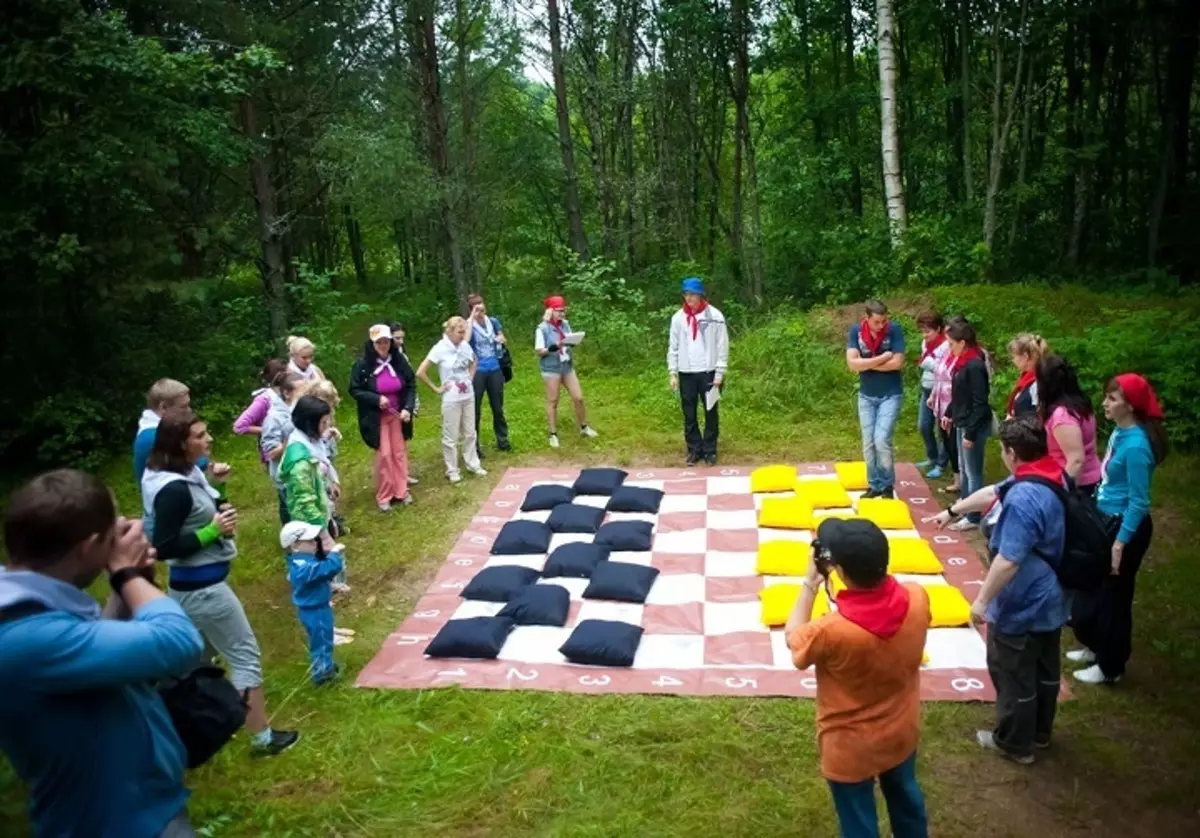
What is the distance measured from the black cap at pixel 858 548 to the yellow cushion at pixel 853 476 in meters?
4.46

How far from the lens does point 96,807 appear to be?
183 cm

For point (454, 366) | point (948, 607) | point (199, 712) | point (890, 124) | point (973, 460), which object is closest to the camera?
point (199, 712)

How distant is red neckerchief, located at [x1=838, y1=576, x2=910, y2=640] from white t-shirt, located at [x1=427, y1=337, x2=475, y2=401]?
5265mm

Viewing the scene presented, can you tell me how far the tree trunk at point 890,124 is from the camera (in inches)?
461

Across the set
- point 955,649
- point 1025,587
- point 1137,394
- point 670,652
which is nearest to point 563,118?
point 670,652

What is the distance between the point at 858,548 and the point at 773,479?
15.3ft

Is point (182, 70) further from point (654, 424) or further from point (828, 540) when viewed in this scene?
point (828, 540)

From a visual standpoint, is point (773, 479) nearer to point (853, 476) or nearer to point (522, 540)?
point (853, 476)

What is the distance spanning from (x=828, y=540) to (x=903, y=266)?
10.6 meters

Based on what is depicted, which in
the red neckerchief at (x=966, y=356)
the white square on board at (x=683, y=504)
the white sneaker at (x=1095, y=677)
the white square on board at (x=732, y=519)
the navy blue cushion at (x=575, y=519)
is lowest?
the white sneaker at (x=1095, y=677)

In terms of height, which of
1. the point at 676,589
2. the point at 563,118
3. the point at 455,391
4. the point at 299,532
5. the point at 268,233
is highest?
the point at 563,118

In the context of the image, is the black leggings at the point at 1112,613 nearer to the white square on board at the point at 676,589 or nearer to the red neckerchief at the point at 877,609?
the red neckerchief at the point at 877,609

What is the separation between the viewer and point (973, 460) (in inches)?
232

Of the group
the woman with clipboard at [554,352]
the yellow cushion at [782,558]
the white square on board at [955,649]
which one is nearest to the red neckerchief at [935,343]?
the yellow cushion at [782,558]
